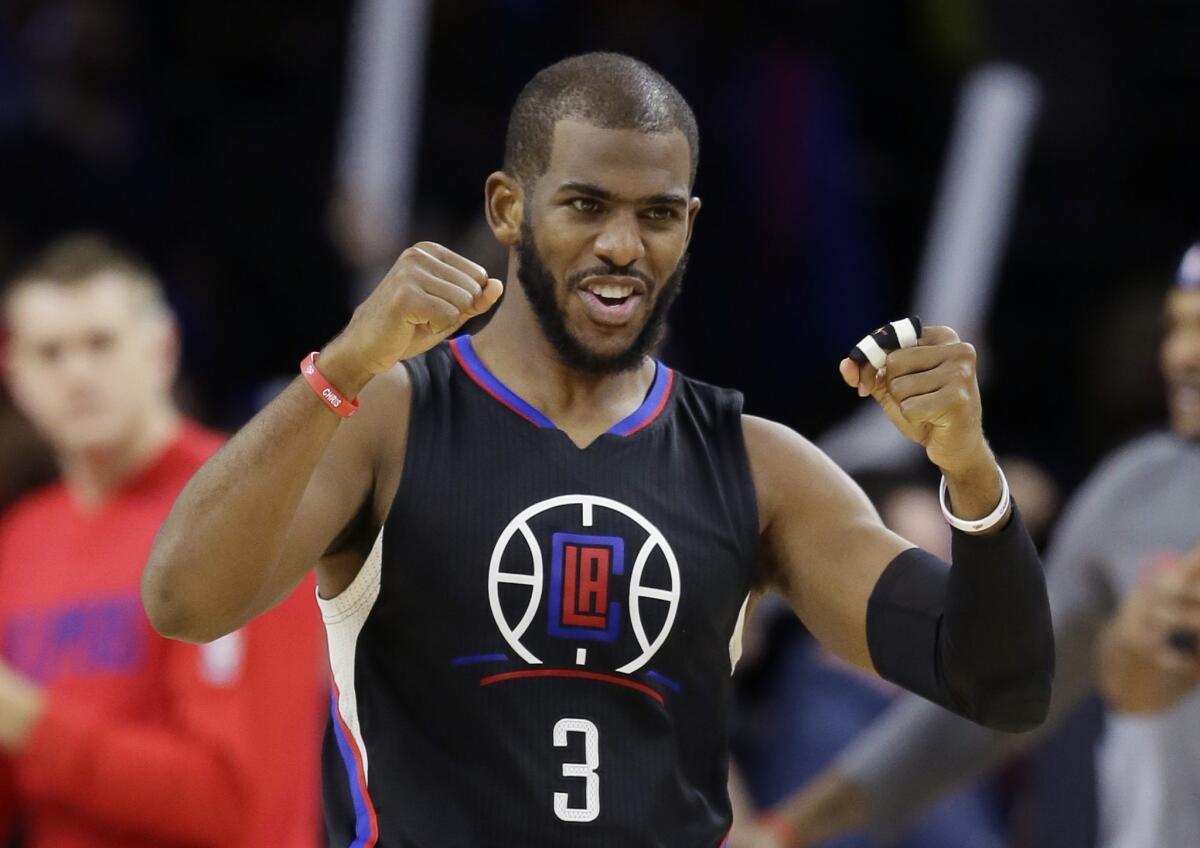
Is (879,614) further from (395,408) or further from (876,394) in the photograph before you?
(395,408)

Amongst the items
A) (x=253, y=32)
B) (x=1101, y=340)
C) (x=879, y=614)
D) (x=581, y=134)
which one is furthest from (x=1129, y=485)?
(x=253, y=32)

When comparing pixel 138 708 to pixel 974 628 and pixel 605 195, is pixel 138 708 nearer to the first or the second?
pixel 605 195

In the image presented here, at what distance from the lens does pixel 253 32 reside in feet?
27.7

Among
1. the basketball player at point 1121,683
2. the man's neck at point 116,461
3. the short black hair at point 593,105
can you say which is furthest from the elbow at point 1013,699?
the man's neck at point 116,461

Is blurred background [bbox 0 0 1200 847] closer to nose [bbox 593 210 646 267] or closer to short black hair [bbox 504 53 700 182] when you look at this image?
short black hair [bbox 504 53 700 182]

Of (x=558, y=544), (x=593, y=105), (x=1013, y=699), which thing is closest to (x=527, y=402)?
(x=558, y=544)

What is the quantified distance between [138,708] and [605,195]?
198 cm

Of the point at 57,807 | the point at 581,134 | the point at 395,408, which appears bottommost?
the point at 57,807

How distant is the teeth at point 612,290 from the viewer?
294cm

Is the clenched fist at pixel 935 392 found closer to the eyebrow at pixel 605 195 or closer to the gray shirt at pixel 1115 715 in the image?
the eyebrow at pixel 605 195

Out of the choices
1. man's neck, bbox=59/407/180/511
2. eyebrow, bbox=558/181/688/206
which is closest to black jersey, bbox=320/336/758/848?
eyebrow, bbox=558/181/688/206

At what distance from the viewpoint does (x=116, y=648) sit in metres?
4.33

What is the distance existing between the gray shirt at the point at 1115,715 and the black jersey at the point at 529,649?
1.52m

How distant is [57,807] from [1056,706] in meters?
2.21
